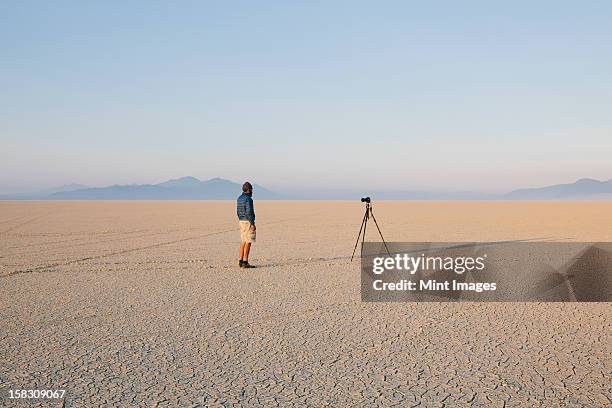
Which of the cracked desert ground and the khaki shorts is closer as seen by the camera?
the cracked desert ground

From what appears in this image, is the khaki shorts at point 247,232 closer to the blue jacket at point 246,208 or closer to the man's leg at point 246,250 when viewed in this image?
the blue jacket at point 246,208

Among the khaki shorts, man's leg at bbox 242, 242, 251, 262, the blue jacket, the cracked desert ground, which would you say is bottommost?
the cracked desert ground

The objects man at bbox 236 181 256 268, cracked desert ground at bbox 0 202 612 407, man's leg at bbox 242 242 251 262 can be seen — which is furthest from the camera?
man's leg at bbox 242 242 251 262

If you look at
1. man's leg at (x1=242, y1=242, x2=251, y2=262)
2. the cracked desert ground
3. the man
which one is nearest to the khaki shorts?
the man

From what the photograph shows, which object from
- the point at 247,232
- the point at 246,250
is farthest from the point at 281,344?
the point at 246,250

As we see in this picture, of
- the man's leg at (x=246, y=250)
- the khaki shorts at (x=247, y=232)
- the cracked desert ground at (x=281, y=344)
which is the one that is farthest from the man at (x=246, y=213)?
the cracked desert ground at (x=281, y=344)

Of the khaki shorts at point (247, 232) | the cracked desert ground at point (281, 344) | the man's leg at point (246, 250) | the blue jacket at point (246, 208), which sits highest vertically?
the blue jacket at point (246, 208)

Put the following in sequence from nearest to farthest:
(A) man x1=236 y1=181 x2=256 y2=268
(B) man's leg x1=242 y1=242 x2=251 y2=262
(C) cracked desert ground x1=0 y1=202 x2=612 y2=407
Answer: (C) cracked desert ground x1=0 y1=202 x2=612 y2=407
(A) man x1=236 y1=181 x2=256 y2=268
(B) man's leg x1=242 y1=242 x2=251 y2=262

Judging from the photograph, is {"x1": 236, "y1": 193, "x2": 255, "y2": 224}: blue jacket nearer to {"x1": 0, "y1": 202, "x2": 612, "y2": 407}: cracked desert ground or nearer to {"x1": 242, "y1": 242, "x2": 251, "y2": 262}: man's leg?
{"x1": 242, "y1": 242, "x2": 251, "y2": 262}: man's leg

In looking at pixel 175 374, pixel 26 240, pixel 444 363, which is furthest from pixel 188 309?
pixel 26 240

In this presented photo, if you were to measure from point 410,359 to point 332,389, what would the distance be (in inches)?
42.5

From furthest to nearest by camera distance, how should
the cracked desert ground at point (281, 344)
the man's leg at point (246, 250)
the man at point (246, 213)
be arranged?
the man's leg at point (246, 250) < the man at point (246, 213) < the cracked desert ground at point (281, 344)

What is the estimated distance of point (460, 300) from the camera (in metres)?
7.51

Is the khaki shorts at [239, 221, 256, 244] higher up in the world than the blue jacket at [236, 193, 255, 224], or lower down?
lower down
